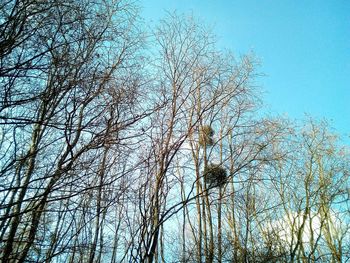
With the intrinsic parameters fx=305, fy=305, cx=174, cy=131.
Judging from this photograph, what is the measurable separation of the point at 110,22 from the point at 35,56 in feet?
4.86

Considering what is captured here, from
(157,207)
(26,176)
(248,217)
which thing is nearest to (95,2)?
(26,176)

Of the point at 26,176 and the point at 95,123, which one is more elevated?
the point at 95,123

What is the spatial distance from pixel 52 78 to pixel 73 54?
48cm

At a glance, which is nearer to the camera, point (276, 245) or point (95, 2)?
point (95, 2)

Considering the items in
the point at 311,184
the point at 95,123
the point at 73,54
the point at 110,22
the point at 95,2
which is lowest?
the point at 95,123

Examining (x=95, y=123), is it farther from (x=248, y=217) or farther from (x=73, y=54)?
(x=248, y=217)

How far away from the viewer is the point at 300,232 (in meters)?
10.3

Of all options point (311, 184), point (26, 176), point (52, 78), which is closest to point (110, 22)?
point (52, 78)

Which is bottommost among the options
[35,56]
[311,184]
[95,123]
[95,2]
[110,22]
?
[95,123]

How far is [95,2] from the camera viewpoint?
3.25m

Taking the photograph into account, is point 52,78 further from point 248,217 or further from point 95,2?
point 248,217

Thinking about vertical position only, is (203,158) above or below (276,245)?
above

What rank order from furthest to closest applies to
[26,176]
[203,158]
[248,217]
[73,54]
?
[248,217] → [203,158] → [26,176] → [73,54]

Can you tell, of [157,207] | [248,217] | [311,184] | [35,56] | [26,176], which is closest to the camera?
[35,56]
